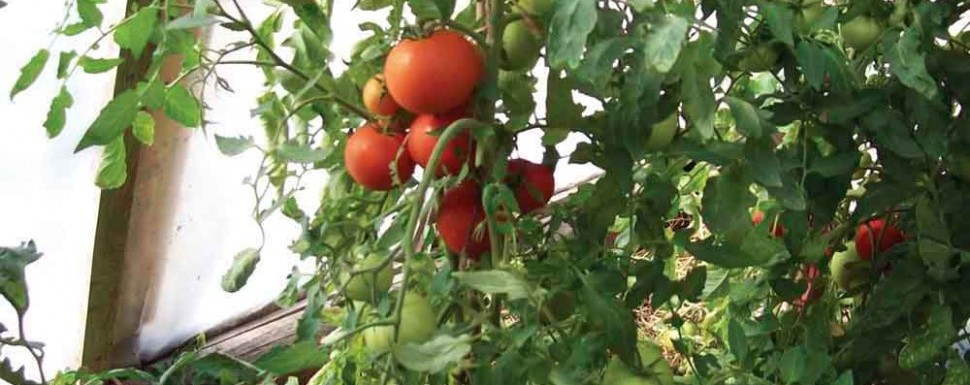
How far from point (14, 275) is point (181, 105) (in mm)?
148

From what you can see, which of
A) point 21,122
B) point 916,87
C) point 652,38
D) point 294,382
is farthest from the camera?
point 21,122

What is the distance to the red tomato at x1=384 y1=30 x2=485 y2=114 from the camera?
23.6 inches

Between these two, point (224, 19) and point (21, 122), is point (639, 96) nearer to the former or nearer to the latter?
point (224, 19)

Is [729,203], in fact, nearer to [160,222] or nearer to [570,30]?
[570,30]

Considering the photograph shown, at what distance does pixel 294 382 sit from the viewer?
2.64 feet

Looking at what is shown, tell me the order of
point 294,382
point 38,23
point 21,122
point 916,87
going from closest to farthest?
point 916,87 → point 294,382 → point 38,23 → point 21,122

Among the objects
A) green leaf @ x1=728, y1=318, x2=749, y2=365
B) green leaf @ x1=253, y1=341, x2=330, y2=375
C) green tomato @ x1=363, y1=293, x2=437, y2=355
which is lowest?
green leaf @ x1=728, y1=318, x2=749, y2=365

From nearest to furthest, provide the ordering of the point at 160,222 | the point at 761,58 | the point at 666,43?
the point at 666,43, the point at 761,58, the point at 160,222

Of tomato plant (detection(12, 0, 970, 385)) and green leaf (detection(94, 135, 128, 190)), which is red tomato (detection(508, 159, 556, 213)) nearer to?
tomato plant (detection(12, 0, 970, 385))

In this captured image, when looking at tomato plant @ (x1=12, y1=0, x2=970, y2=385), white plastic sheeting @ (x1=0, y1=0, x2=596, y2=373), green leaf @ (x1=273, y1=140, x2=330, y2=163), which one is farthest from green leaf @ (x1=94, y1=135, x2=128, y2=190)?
white plastic sheeting @ (x1=0, y1=0, x2=596, y2=373)

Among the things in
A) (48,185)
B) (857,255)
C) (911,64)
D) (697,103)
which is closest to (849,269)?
(857,255)

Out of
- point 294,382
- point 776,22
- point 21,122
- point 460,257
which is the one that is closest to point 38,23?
point 21,122

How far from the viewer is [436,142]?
62 cm

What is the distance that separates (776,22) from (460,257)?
222mm
